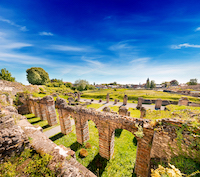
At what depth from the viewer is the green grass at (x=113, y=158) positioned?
681 centimetres

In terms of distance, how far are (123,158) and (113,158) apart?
100 cm

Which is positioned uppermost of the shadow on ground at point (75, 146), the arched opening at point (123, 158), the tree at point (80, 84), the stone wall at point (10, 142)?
the tree at point (80, 84)

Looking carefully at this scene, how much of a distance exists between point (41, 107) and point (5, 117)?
11286 mm

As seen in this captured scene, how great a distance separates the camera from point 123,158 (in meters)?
7.88

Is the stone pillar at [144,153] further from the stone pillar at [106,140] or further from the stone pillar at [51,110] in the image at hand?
the stone pillar at [51,110]

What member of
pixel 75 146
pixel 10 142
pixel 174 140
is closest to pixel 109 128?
pixel 174 140

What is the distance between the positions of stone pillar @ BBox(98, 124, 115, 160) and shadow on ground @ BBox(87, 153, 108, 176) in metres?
0.38

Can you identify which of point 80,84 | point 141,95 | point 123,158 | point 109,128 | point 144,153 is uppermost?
point 80,84

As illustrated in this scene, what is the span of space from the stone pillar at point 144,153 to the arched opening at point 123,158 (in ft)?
3.13

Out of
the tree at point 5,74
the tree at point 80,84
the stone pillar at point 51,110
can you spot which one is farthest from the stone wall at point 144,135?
the tree at point 80,84

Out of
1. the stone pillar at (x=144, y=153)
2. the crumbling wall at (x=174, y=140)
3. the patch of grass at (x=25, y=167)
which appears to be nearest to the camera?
the patch of grass at (x=25, y=167)

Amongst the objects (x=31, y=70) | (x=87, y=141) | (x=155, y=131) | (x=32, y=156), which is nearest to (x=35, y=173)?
(x=32, y=156)

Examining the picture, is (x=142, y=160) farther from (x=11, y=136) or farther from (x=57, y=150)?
(x=11, y=136)

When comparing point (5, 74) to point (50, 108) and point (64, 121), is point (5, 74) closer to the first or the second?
Answer: point (50, 108)
